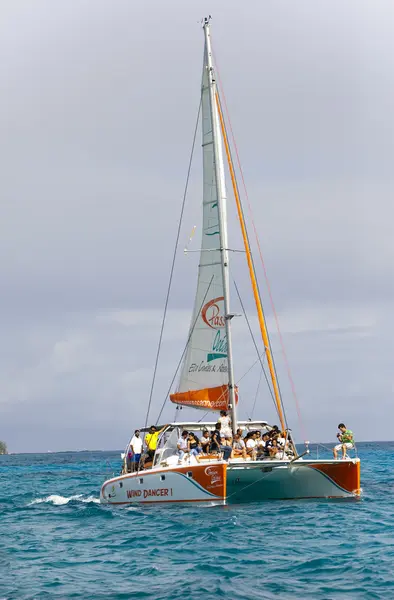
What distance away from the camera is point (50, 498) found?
3759 cm

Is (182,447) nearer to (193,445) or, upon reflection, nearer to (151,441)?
(193,445)

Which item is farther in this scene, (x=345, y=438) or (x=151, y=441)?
(x=151, y=441)

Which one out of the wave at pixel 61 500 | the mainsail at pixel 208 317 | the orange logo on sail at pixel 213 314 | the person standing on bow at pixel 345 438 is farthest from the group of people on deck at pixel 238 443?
the wave at pixel 61 500

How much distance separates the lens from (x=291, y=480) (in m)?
26.0

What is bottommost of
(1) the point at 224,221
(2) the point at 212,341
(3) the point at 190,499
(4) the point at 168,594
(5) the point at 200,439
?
(4) the point at 168,594

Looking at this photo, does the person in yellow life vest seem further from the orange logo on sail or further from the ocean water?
the orange logo on sail

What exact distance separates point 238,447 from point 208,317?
210 inches

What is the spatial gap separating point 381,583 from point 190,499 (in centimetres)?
1153

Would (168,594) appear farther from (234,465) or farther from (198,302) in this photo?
(198,302)

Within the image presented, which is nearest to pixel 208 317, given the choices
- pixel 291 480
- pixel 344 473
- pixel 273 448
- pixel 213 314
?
pixel 213 314

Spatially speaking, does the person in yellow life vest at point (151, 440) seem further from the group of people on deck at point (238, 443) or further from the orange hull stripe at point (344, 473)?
the orange hull stripe at point (344, 473)

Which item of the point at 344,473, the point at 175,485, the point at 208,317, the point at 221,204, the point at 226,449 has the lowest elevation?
the point at 175,485

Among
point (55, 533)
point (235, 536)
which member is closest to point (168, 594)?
point (235, 536)

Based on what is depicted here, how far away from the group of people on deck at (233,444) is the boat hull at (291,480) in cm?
101
